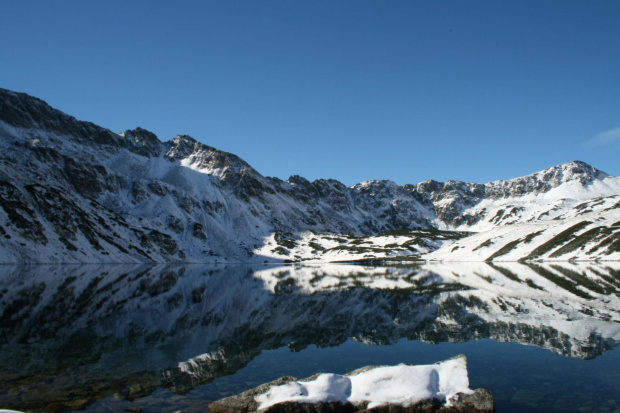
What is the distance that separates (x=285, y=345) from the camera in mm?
28531

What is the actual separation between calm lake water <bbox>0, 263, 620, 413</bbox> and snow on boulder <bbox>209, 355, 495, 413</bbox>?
190 cm

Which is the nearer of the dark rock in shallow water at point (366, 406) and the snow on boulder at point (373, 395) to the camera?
the dark rock in shallow water at point (366, 406)

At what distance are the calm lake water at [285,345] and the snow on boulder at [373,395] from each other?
1.90 m

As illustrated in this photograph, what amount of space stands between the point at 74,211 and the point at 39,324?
6122 inches

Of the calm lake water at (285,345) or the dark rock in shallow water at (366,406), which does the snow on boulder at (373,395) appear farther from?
the calm lake water at (285,345)

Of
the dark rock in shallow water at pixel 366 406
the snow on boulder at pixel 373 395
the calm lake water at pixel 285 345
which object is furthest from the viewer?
the calm lake water at pixel 285 345

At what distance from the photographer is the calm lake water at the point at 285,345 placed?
1756cm

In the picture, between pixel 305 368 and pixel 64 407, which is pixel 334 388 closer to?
pixel 305 368

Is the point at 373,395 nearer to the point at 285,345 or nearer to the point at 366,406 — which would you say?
the point at 366,406

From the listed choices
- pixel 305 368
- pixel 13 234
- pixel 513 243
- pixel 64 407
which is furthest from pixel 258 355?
pixel 513 243

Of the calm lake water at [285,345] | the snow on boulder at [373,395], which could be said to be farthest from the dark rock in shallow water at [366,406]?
the calm lake water at [285,345]

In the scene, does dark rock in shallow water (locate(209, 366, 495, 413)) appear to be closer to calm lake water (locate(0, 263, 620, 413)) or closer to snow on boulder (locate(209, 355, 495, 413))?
snow on boulder (locate(209, 355, 495, 413))

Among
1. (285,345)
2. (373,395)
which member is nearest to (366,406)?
(373,395)

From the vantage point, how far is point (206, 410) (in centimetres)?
1584
